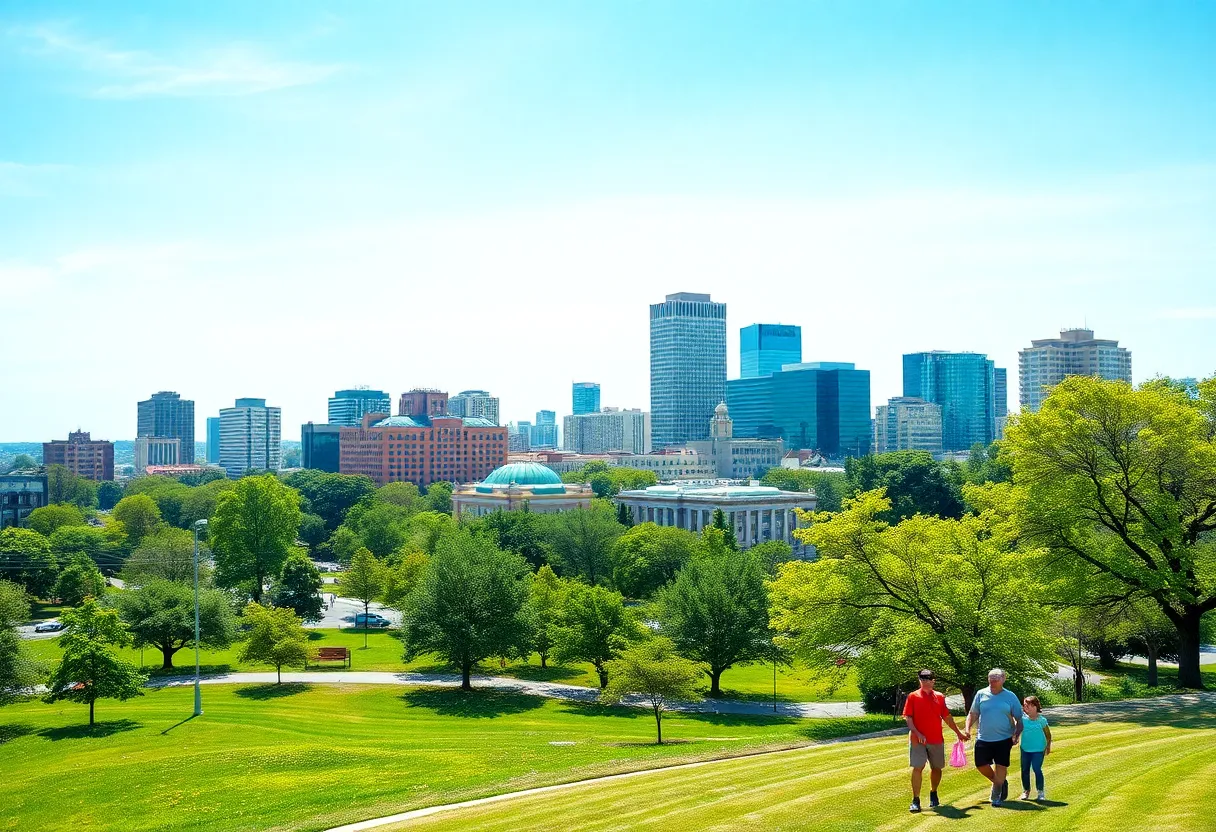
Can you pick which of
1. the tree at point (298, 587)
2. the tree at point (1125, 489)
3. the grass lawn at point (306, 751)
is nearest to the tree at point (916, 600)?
the tree at point (1125, 489)

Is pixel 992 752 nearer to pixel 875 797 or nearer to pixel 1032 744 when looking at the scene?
pixel 1032 744

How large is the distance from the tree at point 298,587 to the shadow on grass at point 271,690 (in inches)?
930

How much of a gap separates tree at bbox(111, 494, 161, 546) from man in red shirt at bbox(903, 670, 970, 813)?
115282 millimetres

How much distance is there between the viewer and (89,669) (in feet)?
134

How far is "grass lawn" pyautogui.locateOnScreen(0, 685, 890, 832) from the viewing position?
25.9 metres

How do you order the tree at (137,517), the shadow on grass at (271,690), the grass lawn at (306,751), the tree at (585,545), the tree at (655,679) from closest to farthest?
the grass lawn at (306,751)
the tree at (655,679)
the shadow on grass at (271,690)
the tree at (585,545)
the tree at (137,517)

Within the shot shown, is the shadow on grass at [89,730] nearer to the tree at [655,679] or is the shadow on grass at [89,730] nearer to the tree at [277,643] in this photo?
the tree at [277,643]

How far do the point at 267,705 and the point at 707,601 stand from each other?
23.0 meters

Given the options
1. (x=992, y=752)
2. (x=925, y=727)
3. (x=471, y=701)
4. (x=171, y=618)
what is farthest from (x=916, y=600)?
A: (x=171, y=618)

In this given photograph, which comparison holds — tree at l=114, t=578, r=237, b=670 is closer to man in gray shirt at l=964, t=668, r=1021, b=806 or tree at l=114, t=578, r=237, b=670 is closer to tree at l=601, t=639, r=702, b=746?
tree at l=601, t=639, r=702, b=746

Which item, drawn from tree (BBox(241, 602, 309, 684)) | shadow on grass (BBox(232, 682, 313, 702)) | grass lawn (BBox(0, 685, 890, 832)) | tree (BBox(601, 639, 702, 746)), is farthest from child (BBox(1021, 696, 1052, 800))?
tree (BBox(241, 602, 309, 684))

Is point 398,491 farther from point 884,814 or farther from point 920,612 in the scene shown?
point 884,814

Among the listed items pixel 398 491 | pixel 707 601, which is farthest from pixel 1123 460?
pixel 398 491

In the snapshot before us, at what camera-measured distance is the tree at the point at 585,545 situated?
299 feet
